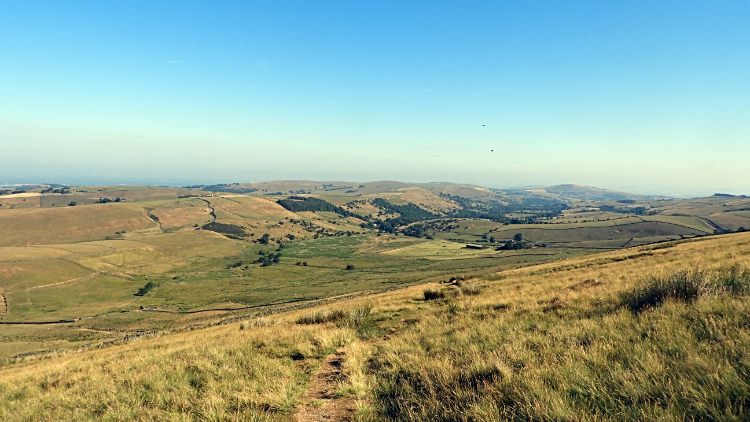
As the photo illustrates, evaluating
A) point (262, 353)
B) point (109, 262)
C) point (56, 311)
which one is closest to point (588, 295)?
point (262, 353)

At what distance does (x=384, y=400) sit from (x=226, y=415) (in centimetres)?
300

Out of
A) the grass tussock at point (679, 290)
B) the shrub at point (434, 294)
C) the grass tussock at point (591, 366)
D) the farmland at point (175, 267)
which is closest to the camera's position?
the grass tussock at point (591, 366)

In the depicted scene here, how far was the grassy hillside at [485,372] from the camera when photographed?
445 centimetres

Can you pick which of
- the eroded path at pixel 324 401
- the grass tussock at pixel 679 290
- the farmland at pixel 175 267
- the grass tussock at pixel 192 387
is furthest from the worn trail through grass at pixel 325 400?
the farmland at pixel 175 267

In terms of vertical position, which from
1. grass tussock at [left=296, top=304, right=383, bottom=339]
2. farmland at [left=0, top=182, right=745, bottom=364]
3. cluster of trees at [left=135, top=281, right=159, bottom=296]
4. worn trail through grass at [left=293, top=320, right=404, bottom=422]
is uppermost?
worn trail through grass at [left=293, top=320, right=404, bottom=422]

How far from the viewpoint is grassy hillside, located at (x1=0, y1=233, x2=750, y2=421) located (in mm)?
4449

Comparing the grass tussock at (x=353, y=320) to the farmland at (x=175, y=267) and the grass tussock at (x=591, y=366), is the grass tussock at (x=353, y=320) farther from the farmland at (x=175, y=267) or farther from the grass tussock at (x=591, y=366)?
the farmland at (x=175, y=267)

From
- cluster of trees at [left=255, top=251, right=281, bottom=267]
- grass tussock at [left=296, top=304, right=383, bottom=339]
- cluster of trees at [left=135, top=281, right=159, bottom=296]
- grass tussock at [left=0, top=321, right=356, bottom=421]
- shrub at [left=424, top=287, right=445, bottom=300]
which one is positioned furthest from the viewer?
cluster of trees at [left=255, top=251, right=281, bottom=267]

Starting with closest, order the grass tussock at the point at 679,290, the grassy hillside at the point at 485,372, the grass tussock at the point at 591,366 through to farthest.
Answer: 1. the grass tussock at the point at 591,366
2. the grassy hillside at the point at 485,372
3. the grass tussock at the point at 679,290

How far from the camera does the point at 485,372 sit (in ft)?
20.1

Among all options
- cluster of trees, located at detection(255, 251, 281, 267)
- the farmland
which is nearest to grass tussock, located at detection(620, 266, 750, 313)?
the farmland

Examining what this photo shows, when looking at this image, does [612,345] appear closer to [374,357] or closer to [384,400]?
[384,400]

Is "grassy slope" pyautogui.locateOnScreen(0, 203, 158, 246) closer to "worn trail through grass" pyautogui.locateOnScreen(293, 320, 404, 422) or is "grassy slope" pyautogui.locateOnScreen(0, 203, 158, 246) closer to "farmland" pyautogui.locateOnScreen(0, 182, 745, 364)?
"farmland" pyautogui.locateOnScreen(0, 182, 745, 364)

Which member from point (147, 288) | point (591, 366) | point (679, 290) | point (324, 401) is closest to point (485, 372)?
point (591, 366)
